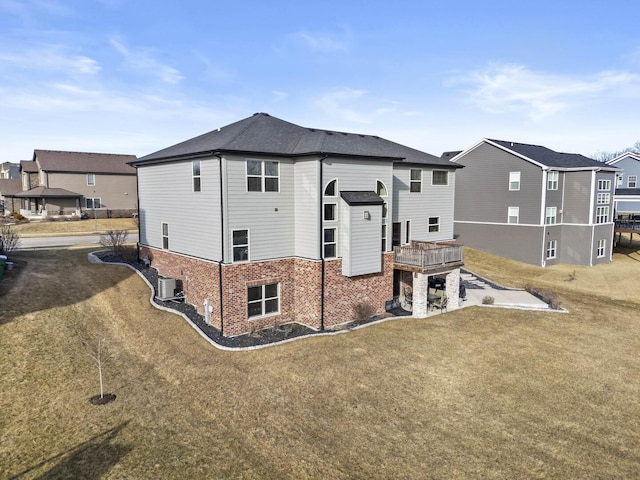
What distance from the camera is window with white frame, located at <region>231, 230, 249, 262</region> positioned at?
17.3 meters

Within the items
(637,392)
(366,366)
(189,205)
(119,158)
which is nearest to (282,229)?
(189,205)

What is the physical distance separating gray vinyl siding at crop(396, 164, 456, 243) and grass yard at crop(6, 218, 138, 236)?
28.8 meters

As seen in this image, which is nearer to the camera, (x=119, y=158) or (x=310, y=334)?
(x=310, y=334)

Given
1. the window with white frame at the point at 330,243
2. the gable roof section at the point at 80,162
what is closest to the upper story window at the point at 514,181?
the window with white frame at the point at 330,243

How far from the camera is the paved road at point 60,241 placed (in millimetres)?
30312

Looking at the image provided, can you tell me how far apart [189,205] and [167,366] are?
308 inches

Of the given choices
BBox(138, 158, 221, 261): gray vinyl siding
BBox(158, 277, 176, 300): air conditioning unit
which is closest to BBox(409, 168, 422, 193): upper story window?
BBox(138, 158, 221, 261): gray vinyl siding

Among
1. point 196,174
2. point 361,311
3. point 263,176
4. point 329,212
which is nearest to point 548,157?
point 361,311

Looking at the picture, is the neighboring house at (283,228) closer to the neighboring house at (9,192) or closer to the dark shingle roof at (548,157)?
the dark shingle roof at (548,157)

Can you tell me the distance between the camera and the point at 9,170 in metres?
72.5

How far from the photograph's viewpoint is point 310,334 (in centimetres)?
1786

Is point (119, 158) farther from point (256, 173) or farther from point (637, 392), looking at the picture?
point (637, 392)

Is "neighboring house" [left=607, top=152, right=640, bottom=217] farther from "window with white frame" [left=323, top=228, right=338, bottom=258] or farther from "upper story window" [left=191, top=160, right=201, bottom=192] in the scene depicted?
"upper story window" [left=191, top=160, right=201, bottom=192]

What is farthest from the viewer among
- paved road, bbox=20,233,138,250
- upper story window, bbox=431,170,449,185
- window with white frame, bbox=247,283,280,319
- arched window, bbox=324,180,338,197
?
paved road, bbox=20,233,138,250
